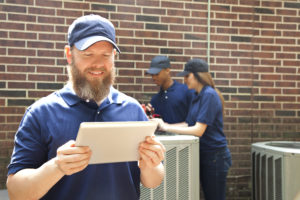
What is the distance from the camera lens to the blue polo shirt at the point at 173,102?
129 inches

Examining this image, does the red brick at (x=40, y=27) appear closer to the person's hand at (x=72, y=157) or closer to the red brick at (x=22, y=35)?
the red brick at (x=22, y=35)

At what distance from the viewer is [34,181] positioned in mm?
1140

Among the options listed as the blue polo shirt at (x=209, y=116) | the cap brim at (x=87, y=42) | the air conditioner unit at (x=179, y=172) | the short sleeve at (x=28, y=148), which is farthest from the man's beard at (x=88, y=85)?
the blue polo shirt at (x=209, y=116)

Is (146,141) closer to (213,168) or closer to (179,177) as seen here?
(179,177)

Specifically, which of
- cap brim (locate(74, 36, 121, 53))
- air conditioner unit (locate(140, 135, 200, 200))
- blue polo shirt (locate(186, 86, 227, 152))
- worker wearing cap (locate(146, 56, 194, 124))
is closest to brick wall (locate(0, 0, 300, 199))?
worker wearing cap (locate(146, 56, 194, 124))

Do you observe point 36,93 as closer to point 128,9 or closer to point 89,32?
point 128,9

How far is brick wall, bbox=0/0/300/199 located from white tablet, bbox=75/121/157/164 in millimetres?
2240

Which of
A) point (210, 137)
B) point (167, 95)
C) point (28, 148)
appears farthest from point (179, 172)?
point (28, 148)

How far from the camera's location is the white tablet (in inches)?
40.5

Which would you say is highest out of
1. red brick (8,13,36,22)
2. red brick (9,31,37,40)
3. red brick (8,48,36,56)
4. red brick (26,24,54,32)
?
red brick (8,13,36,22)

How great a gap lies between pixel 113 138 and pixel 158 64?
7.36 ft

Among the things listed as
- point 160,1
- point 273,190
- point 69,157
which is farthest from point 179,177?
point 160,1

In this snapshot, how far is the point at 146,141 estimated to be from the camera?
1.17 m

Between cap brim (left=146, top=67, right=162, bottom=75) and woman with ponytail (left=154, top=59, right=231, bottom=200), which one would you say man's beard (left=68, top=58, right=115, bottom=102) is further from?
cap brim (left=146, top=67, right=162, bottom=75)
